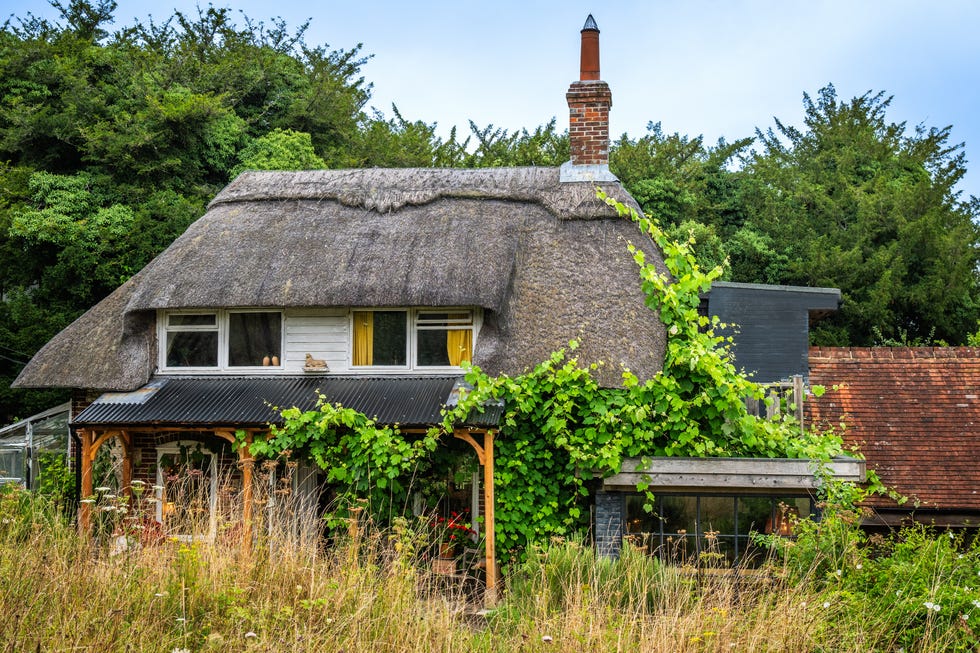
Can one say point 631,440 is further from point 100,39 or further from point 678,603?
point 100,39

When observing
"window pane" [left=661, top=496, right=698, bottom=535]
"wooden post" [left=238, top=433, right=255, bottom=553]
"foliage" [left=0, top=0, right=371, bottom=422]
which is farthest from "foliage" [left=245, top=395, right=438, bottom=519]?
"foliage" [left=0, top=0, right=371, bottom=422]

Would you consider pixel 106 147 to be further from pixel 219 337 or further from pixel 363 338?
pixel 363 338

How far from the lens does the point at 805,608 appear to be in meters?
5.73

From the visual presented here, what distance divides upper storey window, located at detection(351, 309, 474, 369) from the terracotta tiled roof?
547cm

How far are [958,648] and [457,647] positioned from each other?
3.05 meters

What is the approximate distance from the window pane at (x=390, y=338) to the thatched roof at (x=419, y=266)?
0.58m

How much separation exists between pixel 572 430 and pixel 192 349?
5.43 metres

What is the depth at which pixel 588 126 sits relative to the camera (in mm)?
13555

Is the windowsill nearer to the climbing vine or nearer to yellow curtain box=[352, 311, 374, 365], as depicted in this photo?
yellow curtain box=[352, 311, 374, 365]

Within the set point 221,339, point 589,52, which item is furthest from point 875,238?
point 221,339

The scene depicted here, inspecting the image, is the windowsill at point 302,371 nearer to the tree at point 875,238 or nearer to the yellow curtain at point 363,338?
the yellow curtain at point 363,338

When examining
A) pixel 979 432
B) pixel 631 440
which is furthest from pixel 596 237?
pixel 979 432

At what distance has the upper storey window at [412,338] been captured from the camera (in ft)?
39.6

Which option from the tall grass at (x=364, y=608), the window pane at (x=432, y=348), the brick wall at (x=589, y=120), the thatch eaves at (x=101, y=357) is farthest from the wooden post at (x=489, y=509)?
the brick wall at (x=589, y=120)
